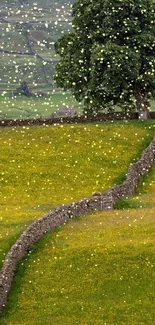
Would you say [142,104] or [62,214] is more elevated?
[62,214]

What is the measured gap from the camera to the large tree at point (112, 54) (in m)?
96.2

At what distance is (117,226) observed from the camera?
54.8 meters

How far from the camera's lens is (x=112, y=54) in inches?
3755

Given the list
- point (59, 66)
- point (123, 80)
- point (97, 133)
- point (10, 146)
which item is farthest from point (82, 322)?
point (59, 66)

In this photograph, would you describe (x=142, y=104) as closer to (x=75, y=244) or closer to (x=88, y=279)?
(x=75, y=244)

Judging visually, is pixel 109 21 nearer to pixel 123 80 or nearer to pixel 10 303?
pixel 123 80

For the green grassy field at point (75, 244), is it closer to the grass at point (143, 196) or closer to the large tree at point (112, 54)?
the grass at point (143, 196)

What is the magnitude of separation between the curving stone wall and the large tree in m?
17.4

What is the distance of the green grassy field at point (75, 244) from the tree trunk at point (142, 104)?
1671cm

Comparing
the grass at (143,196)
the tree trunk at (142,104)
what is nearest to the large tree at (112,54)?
the tree trunk at (142,104)

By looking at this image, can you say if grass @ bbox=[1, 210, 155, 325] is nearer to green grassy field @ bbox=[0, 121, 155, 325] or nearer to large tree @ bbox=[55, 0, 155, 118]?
green grassy field @ bbox=[0, 121, 155, 325]

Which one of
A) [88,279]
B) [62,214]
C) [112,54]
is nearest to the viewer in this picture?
[88,279]

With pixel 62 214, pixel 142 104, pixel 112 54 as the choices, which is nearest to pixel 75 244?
pixel 62 214

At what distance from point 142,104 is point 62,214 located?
49116 millimetres
